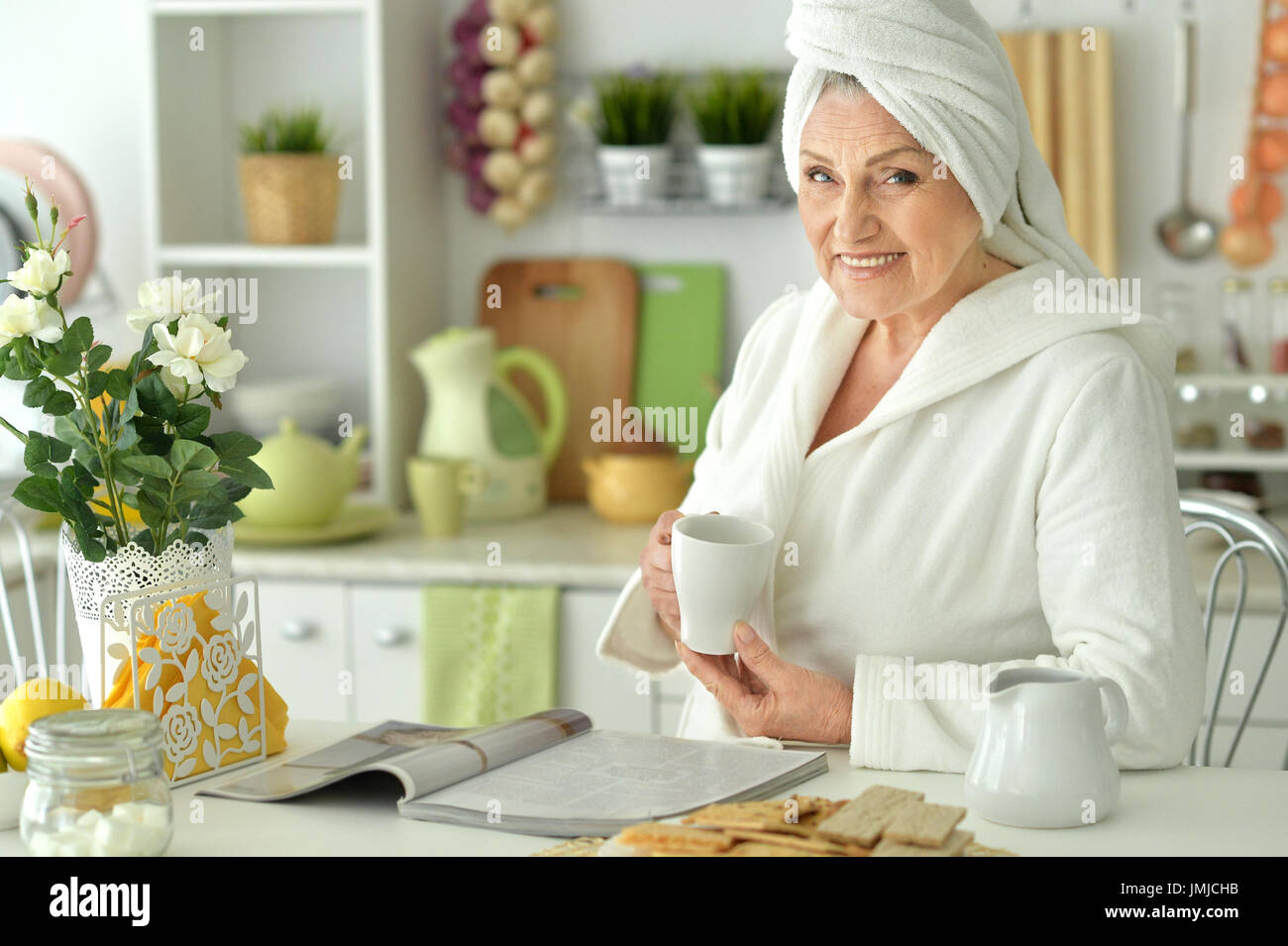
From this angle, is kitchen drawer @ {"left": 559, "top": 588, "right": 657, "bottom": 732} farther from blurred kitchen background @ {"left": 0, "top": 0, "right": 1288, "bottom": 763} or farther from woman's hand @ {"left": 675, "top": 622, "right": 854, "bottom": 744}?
woman's hand @ {"left": 675, "top": 622, "right": 854, "bottom": 744}

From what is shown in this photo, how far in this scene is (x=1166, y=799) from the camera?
1.16 m

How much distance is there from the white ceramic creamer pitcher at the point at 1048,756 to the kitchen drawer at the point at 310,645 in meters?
1.59

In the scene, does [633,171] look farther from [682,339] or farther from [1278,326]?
[1278,326]

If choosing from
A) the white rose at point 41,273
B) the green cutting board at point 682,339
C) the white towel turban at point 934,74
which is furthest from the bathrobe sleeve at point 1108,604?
the green cutting board at point 682,339

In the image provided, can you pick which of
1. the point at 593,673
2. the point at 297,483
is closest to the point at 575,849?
the point at 593,673

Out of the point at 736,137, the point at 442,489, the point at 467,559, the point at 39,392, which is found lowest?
the point at 467,559

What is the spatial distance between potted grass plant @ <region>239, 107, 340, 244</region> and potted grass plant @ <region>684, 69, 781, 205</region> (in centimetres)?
72

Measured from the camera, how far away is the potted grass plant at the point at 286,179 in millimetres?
2748

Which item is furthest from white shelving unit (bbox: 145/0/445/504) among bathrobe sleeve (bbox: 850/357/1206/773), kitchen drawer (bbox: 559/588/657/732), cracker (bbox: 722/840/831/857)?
cracker (bbox: 722/840/831/857)

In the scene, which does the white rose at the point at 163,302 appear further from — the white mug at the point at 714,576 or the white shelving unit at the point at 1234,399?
the white shelving unit at the point at 1234,399

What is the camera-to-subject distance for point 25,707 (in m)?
1.10

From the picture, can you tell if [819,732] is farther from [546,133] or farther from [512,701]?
[546,133]

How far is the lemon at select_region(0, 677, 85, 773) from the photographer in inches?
42.7

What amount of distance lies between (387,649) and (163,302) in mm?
1376
